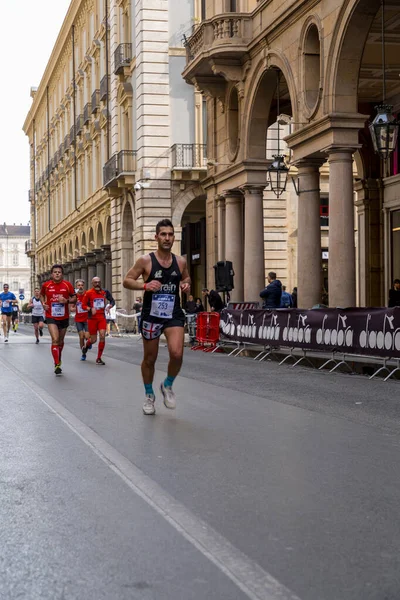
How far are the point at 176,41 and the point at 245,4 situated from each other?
46.6 ft

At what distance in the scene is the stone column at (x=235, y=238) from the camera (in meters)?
29.8

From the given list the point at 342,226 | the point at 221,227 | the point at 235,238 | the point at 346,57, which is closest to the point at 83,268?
the point at 221,227

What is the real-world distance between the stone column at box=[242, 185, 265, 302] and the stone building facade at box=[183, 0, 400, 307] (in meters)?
0.03

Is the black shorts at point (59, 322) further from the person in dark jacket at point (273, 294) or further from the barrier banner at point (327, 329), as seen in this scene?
the person in dark jacket at point (273, 294)

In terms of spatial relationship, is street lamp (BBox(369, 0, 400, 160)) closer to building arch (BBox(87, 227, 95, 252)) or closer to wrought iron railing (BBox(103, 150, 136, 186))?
wrought iron railing (BBox(103, 150, 136, 186))

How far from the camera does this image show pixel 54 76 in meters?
74.2

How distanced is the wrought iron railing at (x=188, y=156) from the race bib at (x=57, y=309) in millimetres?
24376

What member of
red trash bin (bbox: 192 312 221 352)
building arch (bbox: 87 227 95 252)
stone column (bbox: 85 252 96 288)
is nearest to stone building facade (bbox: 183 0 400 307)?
red trash bin (bbox: 192 312 221 352)

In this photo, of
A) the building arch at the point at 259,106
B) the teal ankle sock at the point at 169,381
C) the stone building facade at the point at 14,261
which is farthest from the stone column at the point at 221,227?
the stone building facade at the point at 14,261

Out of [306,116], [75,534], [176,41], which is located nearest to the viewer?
[75,534]

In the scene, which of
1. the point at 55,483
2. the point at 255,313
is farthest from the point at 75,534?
the point at 255,313

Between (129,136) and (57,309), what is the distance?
2857 cm

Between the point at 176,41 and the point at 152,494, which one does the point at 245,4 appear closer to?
the point at 176,41

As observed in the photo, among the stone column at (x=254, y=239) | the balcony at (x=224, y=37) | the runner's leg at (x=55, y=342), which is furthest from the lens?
the stone column at (x=254, y=239)
